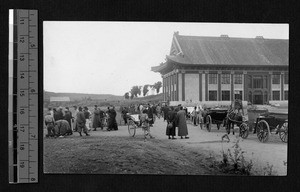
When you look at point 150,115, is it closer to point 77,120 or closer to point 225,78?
point 77,120

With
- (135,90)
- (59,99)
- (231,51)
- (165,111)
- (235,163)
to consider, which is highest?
(231,51)

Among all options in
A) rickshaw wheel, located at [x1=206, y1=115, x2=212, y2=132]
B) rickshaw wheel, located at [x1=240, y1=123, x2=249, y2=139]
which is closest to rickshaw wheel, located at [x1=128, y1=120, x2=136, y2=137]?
rickshaw wheel, located at [x1=206, y1=115, x2=212, y2=132]

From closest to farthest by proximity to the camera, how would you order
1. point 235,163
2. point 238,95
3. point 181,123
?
point 235,163, point 181,123, point 238,95

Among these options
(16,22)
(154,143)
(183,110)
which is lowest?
(154,143)

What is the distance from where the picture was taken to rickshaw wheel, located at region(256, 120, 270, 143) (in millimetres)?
4668

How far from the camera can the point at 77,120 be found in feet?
15.6

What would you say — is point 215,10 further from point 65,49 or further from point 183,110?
point 65,49

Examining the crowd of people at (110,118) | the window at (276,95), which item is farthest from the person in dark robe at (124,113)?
the window at (276,95)

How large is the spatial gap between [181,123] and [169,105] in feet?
0.93

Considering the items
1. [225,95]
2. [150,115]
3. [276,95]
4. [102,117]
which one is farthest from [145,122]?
[276,95]

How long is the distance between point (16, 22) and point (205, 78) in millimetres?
2278

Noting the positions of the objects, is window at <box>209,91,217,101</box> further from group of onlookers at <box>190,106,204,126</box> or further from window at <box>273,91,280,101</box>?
window at <box>273,91,280,101</box>

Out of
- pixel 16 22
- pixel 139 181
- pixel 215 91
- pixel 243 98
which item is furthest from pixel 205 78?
pixel 16 22

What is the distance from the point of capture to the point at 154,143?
4.72m
